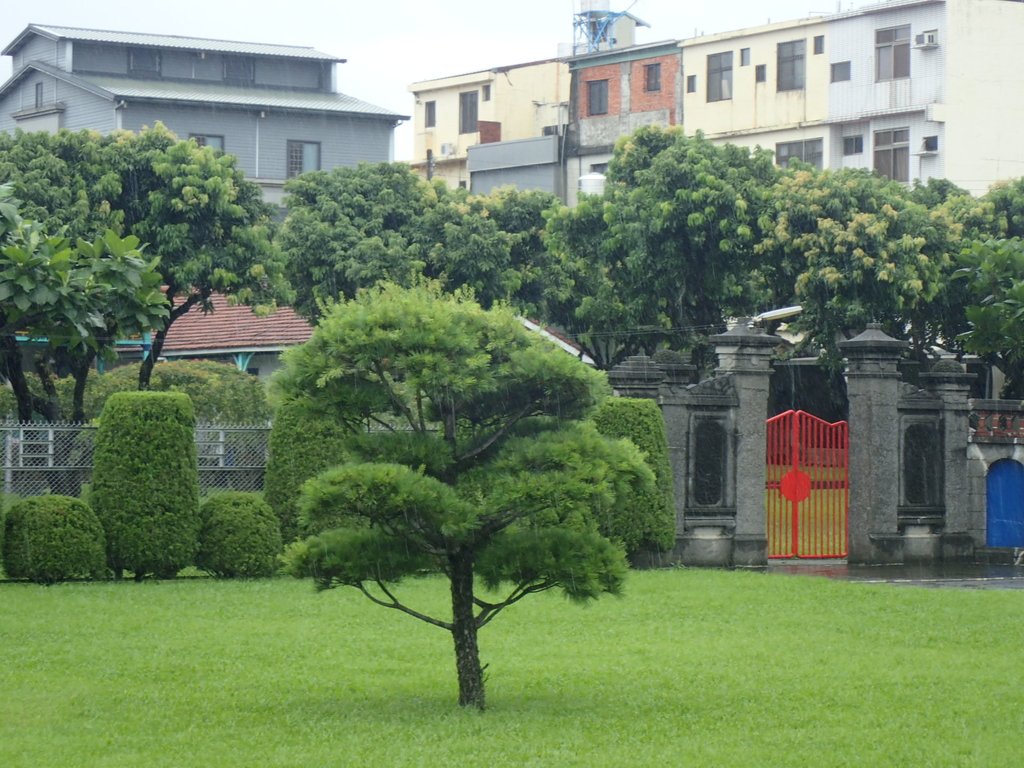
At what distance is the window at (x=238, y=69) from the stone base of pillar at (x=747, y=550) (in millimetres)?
49574

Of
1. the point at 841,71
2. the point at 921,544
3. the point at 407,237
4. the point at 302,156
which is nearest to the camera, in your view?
the point at 921,544

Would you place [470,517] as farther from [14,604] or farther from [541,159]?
[541,159]

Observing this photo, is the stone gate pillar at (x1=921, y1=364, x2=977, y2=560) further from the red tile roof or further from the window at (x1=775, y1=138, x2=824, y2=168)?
the window at (x1=775, y1=138, x2=824, y2=168)

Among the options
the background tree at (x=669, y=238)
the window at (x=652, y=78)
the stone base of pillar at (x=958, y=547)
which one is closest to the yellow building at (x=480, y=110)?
the window at (x=652, y=78)

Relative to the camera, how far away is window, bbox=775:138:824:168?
55250 mm

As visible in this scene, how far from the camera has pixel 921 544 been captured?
74.7 ft

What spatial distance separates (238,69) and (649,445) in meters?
50.2

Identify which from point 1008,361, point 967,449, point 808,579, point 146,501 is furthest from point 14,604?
point 1008,361

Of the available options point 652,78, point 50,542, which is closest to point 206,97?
point 652,78

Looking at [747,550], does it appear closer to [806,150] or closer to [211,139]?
[806,150]

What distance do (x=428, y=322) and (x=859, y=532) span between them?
13.2 meters

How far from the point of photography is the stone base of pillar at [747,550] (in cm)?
2133

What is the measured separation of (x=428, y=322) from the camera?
33.9 ft

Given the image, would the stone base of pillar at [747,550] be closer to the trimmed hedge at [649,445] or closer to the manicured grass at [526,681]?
the trimmed hedge at [649,445]
